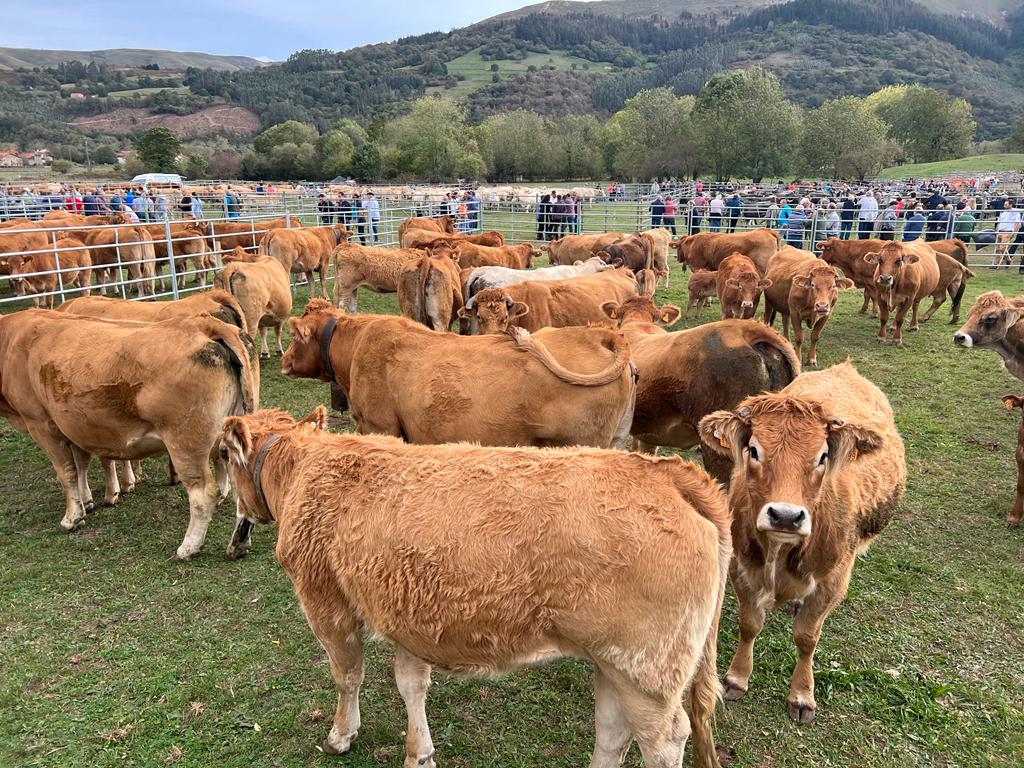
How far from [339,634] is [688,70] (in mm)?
152954

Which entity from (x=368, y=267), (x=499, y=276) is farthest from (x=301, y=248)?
(x=499, y=276)

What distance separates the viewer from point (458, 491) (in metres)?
2.54

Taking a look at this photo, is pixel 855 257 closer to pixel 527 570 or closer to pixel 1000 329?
pixel 1000 329

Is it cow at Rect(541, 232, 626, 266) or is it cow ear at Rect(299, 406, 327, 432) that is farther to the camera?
cow at Rect(541, 232, 626, 266)

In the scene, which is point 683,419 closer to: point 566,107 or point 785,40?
point 566,107

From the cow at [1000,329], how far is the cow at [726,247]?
6792 millimetres

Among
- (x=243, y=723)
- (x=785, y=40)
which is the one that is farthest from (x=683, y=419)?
(x=785, y=40)

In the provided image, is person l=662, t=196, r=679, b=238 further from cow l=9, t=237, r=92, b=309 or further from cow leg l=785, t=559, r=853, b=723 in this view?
cow leg l=785, t=559, r=853, b=723

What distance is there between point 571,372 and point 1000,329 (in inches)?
219

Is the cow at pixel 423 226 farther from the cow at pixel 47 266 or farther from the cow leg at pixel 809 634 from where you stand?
the cow leg at pixel 809 634

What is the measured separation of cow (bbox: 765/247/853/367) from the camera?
379 inches

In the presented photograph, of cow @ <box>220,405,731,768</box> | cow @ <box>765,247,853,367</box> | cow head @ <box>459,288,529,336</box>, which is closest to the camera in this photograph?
cow @ <box>220,405,731,768</box>

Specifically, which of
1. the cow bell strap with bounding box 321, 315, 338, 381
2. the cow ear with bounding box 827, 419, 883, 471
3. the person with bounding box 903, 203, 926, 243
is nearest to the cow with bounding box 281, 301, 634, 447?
the cow bell strap with bounding box 321, 315, 338, 381

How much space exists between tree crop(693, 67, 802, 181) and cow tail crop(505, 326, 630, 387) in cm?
5972
